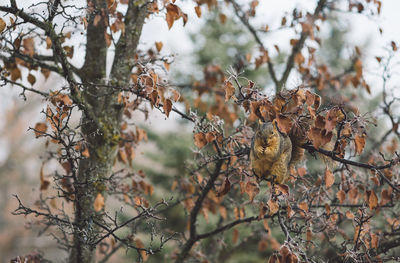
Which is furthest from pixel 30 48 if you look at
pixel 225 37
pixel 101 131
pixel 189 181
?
pixel 225 37

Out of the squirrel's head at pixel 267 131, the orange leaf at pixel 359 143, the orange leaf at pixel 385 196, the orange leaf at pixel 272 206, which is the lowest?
the orange leaf at pixel 272 206

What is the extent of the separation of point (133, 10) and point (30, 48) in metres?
0.75

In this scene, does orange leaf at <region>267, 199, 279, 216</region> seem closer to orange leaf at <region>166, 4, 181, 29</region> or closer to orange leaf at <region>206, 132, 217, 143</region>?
orange leaf at <region>206, 132, 217, 143</region>

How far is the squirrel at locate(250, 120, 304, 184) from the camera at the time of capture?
5.40ft

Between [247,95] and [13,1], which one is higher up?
[13,1]

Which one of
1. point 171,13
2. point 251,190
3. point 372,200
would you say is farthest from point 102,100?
point 372,200

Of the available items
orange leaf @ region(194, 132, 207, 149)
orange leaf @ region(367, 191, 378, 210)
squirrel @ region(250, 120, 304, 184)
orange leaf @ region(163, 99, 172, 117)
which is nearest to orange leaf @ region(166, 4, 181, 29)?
orange leaf @ region(163, 99, 172, 117)

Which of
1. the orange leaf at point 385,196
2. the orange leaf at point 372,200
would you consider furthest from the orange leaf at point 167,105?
the orange leaf at point 385,196

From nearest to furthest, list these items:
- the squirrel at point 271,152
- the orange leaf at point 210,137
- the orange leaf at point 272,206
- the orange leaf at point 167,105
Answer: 1. the squirrel at point 271,152
2. the orange leaf at point 272,206
3. the orange leaf at point 167,105
4. the orange leaf at point 210,137

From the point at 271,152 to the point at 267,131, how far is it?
0.10 m

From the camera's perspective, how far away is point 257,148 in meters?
1.67

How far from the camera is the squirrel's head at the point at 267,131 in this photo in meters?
1.65

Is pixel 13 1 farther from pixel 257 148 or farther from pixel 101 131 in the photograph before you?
pixel 257 148

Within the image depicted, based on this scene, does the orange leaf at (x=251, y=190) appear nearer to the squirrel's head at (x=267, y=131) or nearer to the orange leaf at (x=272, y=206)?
the orange leaf at (x=272, y=206)
